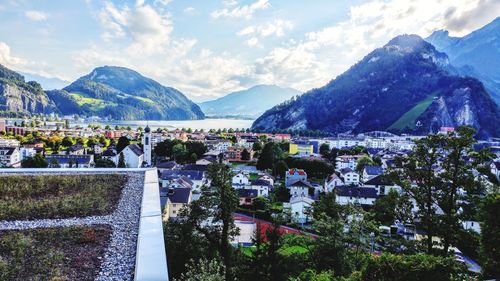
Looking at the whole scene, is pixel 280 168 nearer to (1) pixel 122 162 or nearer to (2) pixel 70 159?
(1) pixel 122 162

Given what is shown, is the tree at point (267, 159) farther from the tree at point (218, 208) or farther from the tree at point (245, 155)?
the tree at point (218, 208)

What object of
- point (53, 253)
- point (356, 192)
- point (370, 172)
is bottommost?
point (356, 192)

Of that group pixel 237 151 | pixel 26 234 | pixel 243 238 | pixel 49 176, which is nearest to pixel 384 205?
pixel 26 234

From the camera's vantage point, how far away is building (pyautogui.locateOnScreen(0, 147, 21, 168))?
1580 inches

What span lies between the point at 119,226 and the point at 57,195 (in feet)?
12.6

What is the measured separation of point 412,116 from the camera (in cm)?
11231

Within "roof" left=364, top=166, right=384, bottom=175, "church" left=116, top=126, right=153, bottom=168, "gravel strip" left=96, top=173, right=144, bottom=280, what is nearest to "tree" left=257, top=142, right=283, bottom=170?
"roof" left=364, top=166, right=384, bottom=175

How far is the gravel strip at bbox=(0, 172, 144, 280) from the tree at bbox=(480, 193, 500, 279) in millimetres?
7476

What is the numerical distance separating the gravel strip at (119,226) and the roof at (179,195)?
525 inches

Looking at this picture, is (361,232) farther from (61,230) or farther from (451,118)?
(451,118)

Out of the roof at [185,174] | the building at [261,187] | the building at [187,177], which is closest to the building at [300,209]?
the building at [261,187]

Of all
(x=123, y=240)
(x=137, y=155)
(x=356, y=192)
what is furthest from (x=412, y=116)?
(x=123, y=240)

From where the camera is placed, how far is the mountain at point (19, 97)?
148 m

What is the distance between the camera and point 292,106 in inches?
5866
